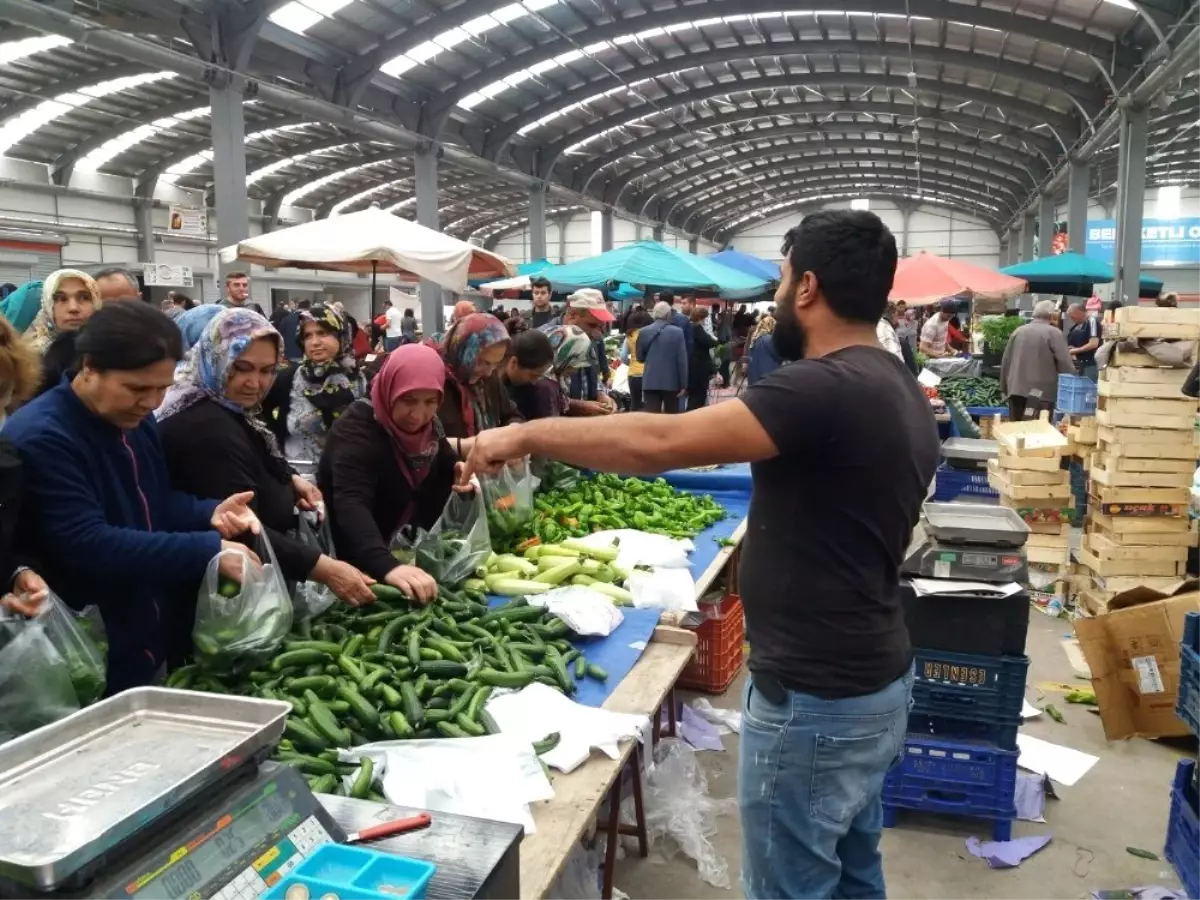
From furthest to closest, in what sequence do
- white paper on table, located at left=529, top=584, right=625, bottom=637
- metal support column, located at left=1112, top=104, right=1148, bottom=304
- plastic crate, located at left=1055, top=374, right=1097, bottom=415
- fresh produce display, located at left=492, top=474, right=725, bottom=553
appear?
metal support column, located at left=1112, top=104, right=1148, bottom=304, plastic crate, located at left=1055, top=374, right=1097, bottom=415, fresh produce display, located at left=492, top=474, right=725, bottom=553, white paper on table, located at left=529, top=584, right=625, bottom=637

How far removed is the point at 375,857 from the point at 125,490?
1513mm

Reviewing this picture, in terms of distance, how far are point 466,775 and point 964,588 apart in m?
2.14

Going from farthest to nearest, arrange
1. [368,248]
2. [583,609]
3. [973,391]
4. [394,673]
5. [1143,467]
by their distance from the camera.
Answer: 1. [973,391]
2. [368,248]
3. [1143,467]
4. [583,609]
5. [394,673]

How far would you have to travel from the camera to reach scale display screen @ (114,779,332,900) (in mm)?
1111

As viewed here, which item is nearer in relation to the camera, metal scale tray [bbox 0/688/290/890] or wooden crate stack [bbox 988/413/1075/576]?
metal scale tray [bbox 0/688/290/890]

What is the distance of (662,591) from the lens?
3.58 metres

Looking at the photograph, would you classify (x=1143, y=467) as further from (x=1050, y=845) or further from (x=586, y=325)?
(x=586, y=325)

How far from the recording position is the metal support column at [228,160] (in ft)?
39.9

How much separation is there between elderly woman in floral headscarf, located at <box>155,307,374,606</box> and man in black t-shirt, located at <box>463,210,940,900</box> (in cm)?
104

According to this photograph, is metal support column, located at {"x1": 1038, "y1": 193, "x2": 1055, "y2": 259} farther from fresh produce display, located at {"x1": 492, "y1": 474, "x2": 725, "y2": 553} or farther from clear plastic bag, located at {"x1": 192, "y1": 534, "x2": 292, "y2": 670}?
clear plastic bag, located at {"x1": 192, "y1": 534, "x2": 292, "y2": 670}

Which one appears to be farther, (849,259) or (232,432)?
(232,432)

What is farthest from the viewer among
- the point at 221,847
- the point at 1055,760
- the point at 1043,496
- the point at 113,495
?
the point at 1043,496

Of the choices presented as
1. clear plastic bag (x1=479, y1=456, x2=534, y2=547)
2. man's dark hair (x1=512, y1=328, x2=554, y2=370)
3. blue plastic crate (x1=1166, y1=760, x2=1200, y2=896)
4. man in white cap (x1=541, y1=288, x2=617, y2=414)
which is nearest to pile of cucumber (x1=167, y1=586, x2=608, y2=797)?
clear plastic bag (x1=479, y1=456, x2=534, y2=547)

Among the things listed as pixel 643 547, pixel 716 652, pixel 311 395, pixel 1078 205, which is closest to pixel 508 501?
pixel 643 547
